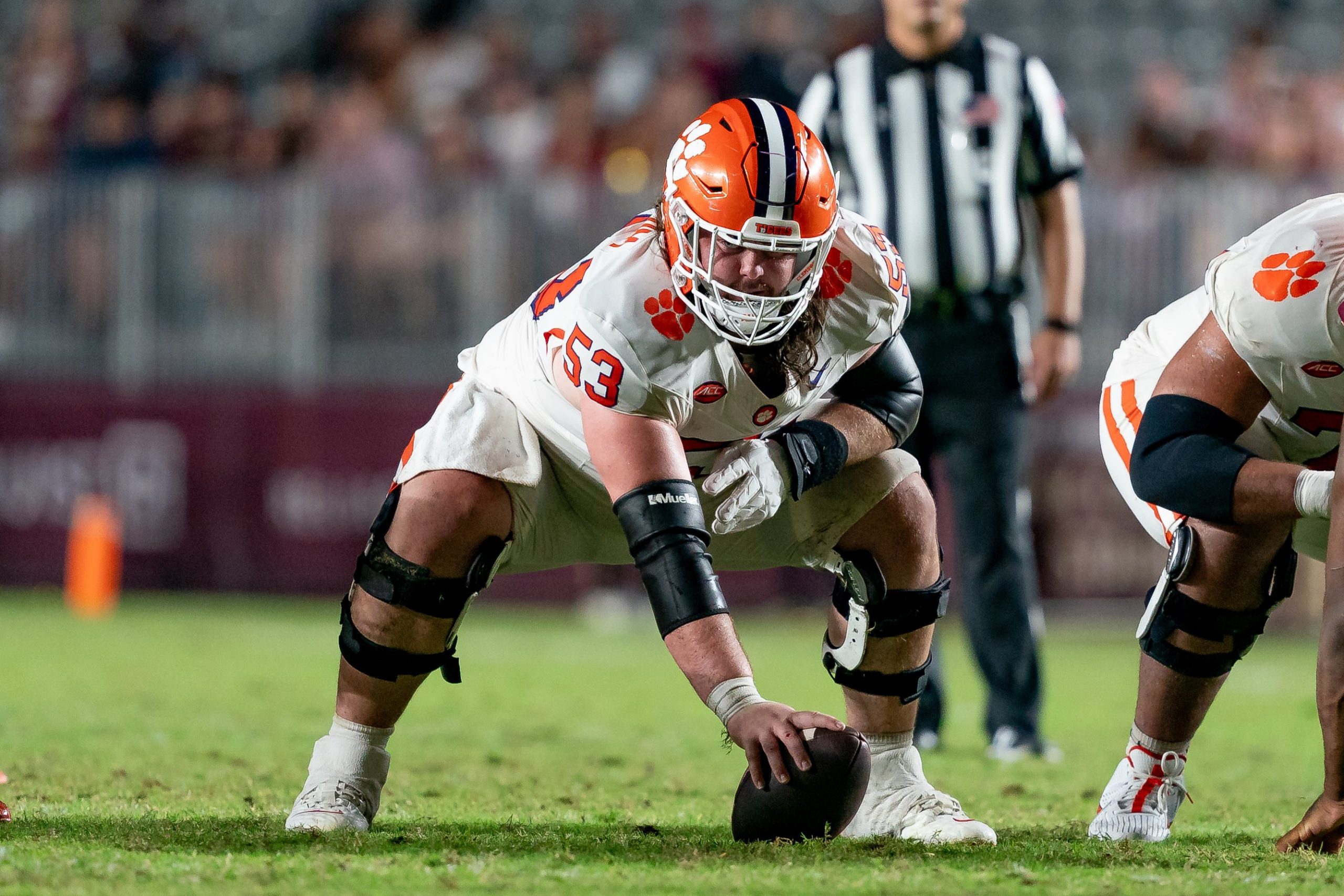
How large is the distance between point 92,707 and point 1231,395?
152 inches

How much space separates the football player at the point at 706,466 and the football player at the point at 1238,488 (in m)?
0.47

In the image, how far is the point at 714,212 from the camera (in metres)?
3.32

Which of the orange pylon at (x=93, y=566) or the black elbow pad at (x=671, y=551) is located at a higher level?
the black elbow pad at (x=671, y=551)

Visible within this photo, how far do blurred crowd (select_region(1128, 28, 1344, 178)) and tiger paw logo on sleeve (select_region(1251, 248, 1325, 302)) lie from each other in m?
7.33

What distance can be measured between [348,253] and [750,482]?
7.53 metres

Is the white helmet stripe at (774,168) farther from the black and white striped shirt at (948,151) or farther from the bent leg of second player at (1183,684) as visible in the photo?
the black and white striped shirt at (948,151)

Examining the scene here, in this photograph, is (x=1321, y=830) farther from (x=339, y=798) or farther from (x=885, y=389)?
(x=339, y=798)

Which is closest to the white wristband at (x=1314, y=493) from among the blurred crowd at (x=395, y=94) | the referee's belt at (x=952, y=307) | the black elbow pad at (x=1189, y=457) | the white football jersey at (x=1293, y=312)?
the black elbow pad at (x=1189, y=457)

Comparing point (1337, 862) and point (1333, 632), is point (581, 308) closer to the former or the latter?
point (1333, 632)

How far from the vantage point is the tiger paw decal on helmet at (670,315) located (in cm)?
337

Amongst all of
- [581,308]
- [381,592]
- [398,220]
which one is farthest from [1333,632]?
[398,220]

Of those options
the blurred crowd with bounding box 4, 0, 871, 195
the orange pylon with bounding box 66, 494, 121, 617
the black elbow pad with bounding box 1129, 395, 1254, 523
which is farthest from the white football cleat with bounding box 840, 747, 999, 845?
the blurred crowd with bounding box 4, 0, 871, 195

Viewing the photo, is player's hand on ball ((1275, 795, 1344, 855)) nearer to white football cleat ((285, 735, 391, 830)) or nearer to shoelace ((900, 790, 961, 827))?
shoelace ((900, 790, 961, 827))

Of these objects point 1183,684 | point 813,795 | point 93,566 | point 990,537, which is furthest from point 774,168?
point 93,566
